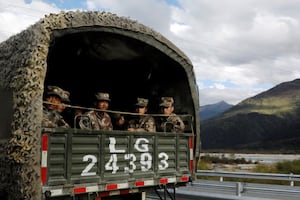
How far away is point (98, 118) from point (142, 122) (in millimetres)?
1203

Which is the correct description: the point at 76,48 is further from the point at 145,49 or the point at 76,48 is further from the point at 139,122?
the point at 139,122

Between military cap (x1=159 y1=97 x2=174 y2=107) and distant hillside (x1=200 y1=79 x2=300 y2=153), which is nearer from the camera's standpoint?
military cap (x1=159 y1=97 x2=174 y2=107)

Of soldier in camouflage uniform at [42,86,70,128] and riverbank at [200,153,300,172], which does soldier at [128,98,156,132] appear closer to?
soldier in camouflage uniform at [42,86,70,128]

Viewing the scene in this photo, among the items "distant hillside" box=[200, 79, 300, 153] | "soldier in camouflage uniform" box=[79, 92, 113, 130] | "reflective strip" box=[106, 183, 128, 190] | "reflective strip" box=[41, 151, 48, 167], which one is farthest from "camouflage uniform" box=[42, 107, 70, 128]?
"distant hillside" box=[200, 79, 300, 153]

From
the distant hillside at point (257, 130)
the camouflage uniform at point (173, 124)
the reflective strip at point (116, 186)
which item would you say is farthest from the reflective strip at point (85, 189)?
the distant hillside at point (257, 130)

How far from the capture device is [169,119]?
31.2 feet

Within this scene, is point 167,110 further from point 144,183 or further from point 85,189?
point 85,189

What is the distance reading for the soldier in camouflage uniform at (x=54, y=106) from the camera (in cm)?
733

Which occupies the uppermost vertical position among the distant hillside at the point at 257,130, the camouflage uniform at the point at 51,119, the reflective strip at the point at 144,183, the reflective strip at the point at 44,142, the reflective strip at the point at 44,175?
the distant hillside at the point at 257,130

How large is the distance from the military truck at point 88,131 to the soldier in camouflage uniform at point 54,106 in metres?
0.28

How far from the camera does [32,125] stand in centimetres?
654

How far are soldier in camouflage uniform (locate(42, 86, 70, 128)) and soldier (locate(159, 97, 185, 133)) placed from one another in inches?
84.2

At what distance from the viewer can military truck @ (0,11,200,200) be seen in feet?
21.6

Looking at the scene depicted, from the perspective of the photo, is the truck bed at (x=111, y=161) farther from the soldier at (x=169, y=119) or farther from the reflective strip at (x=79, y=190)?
the soldier at (x=169, y=119)
